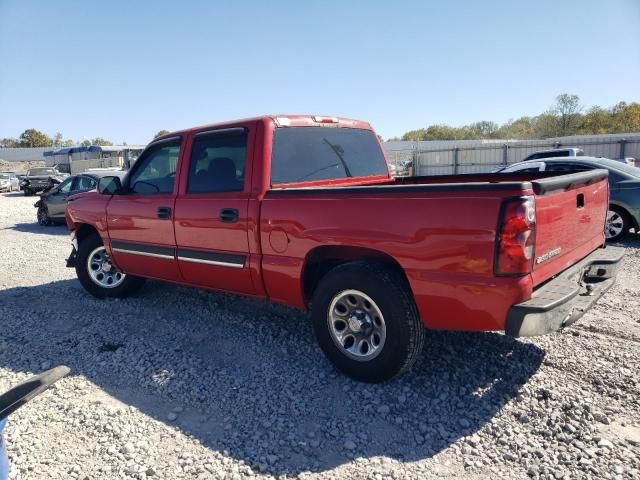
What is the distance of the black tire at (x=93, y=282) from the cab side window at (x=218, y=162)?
6.34 feet

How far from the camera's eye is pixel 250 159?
401 cm

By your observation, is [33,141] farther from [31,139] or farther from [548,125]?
[548,125]

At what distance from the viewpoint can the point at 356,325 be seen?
11.3ft

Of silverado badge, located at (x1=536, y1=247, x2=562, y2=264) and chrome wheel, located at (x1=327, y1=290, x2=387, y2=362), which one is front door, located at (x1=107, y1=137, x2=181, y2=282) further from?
silverado badge, located at (x1=536, y1=247, x2=562, y2=264)

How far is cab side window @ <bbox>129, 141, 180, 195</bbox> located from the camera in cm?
478

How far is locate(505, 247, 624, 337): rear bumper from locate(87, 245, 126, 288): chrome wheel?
187 inches

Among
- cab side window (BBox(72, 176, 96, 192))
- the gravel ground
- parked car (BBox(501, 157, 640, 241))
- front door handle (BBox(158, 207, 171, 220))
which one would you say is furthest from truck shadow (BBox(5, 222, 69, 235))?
parked car (BBox(501, 157, 640, 241))

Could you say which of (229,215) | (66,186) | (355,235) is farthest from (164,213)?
(66,186)

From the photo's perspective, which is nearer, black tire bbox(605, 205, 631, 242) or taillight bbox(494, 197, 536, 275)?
taillight bbox(494, 197, 536, 275)

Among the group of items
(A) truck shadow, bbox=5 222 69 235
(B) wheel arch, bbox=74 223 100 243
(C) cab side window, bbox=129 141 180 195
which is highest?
(C) cab side window, bbox=129 141 180 195

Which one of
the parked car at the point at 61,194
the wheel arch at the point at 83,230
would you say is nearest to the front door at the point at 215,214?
the wheel arch at the point at 83,230

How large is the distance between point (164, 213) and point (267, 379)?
2.03m

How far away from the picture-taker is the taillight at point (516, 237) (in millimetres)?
2684

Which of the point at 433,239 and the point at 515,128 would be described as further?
the point at 515,128
